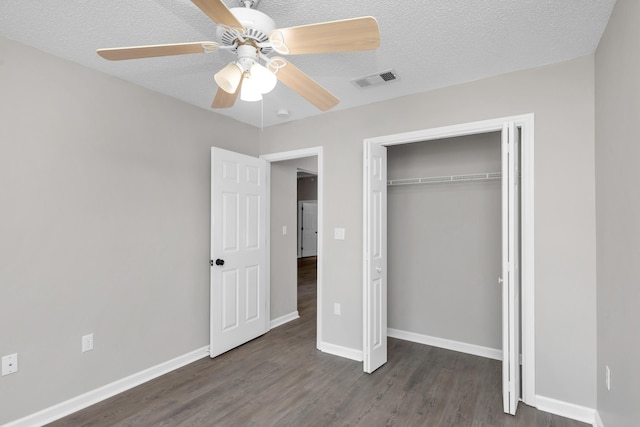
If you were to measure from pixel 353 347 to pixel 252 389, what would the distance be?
3.67 feet

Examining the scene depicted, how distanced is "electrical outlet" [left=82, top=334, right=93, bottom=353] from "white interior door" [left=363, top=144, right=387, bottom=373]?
2211 mm

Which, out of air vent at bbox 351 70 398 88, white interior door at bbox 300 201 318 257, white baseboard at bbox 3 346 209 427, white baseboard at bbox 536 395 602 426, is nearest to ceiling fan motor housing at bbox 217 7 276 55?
air vent at bbox 351 70 398 88

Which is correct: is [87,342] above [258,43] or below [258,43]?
below

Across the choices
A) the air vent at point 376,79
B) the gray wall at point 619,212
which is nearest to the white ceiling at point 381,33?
the air vent at point 376,79

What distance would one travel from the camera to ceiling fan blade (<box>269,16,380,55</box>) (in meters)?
1.32

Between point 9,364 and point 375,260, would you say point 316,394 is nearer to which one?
point 375,260

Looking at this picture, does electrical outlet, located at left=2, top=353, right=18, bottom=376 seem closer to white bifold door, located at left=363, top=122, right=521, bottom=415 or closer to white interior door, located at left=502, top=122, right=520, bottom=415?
white bifold door, located at left=363, top=122, right=521, bottom=415

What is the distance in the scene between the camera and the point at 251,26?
1534mm

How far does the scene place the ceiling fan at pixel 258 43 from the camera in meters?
1.34

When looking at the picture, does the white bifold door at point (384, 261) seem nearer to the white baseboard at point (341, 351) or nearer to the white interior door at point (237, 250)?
the white baseboard at point (341, 351)

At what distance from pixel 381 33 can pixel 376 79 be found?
0.69 m

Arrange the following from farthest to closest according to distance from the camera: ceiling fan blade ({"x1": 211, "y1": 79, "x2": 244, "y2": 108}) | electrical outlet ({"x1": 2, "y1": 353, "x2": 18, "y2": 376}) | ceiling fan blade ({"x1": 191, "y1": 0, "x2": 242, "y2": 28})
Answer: electrical outlet ({"x1": 2, "y1": 353, "x2": 18, "y2": 376})
ceiling fan blade ({"x1": 211, "y1": 79, "x2": 244, "y2": 108})
ceiling fan blade ({"x1": 191, "y1": 0, "x2": 242, "y2": 28})

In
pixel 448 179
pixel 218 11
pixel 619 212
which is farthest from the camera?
pixel 448 179

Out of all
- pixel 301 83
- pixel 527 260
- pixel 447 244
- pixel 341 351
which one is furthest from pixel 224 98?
pixel 447 244
